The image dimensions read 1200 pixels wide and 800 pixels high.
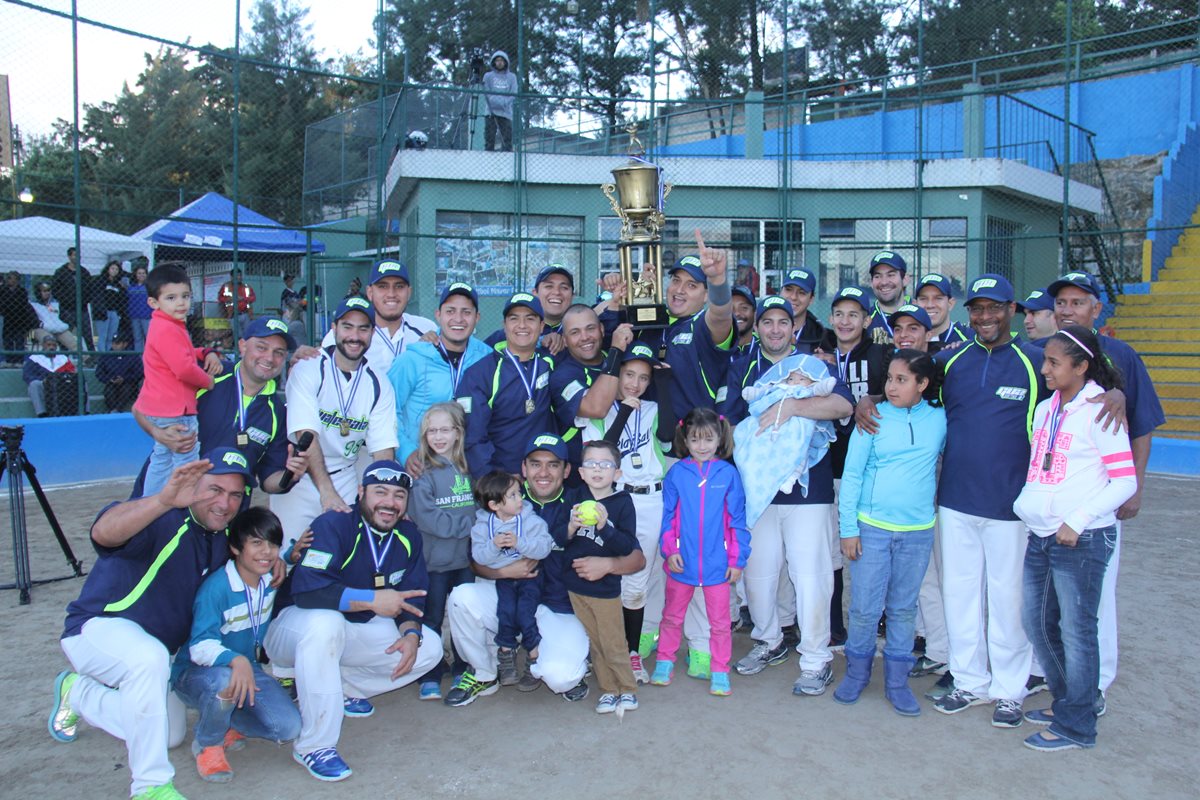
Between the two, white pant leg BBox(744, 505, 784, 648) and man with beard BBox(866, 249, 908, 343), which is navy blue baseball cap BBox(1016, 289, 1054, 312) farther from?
white pant leg BBox(744, 505, 784, 648)

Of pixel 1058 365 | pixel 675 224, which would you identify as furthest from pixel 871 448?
pixel 675 224

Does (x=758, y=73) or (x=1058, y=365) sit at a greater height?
(x=758, y=73)

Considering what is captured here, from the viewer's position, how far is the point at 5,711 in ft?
14.3

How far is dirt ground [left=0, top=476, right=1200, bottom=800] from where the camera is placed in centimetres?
369

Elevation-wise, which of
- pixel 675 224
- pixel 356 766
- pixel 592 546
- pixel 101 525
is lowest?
pixel 356 766

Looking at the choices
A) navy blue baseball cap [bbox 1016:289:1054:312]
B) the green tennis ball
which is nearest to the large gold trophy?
the green tennis ball

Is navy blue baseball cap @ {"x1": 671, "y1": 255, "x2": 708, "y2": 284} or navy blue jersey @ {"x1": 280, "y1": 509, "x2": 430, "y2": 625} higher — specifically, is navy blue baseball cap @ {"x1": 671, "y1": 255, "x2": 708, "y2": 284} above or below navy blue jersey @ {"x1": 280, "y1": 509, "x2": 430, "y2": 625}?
above

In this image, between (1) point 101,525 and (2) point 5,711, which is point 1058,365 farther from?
(2) point 5,711

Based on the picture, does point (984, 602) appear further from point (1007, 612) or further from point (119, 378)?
point (119, 378)

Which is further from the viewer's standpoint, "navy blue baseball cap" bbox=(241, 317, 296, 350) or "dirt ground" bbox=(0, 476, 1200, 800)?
"navy blue baseball cap" bbox=(241, 317, 296, 350)

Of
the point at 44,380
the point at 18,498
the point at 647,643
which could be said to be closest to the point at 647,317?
the point at 647,643

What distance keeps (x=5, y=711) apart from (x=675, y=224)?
47.0ft

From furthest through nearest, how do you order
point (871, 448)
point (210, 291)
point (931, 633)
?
point (210, 291)
point (931, 633)
point (871, 448)

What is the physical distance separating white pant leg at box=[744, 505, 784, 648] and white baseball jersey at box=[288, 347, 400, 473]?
206cm
